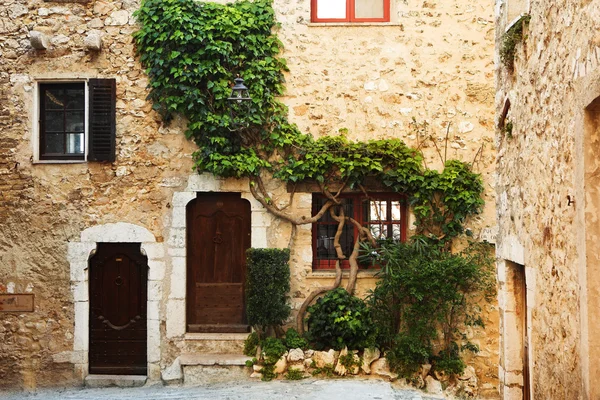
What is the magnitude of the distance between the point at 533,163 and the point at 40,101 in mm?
6995

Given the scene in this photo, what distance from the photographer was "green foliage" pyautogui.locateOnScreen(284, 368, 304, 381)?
8.16 meters

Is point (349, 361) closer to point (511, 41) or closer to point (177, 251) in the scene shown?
point (177, 251)

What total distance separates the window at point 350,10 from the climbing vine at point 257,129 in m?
0.69

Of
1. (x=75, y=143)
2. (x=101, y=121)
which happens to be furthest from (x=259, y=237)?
(x=75, y=143)

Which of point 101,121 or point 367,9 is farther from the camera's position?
point 367,9

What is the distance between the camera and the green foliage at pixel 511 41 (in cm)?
479

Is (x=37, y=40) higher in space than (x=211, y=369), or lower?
higher

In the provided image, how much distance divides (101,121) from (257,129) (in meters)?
2.06

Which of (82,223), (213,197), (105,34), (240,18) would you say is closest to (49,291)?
(82,223)

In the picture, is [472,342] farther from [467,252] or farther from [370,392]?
[370,392]

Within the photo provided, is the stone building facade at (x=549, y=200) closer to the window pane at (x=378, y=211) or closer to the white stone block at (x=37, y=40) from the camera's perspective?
the window pane at (x=378, y=211)

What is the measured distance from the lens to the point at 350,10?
360 inches

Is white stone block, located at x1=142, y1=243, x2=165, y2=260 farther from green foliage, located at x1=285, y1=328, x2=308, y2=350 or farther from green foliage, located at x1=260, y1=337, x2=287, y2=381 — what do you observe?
green foliage, located at x1=285, y1=328, x2=308, y2=350

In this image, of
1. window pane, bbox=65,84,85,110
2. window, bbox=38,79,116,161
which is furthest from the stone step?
window pane, bbox=65,84,85,110
